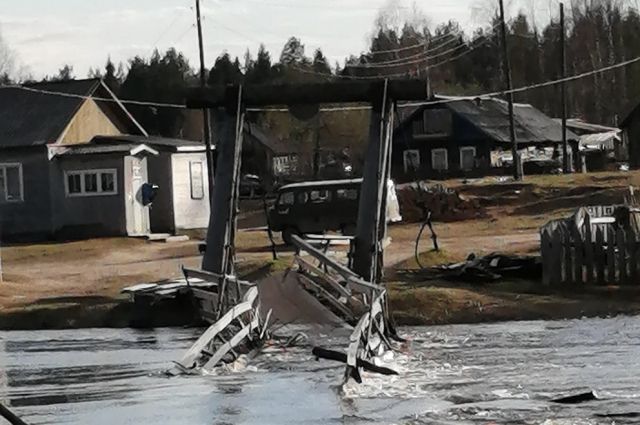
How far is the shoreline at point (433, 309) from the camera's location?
3200cm

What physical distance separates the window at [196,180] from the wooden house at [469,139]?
27406 mm

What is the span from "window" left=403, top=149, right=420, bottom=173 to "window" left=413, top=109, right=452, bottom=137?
4.26 feet

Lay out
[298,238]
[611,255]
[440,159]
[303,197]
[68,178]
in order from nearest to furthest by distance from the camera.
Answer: [298,238] < [611,255] < [303,197] < [68,178] < [440,159]

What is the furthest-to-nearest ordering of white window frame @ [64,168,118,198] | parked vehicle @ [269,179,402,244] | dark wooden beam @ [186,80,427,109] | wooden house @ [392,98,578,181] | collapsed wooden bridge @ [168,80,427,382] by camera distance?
1. wooden house @ [392,98,578,181]
2. white window frame @ [64,168,118,198]
3. parked vehicle @ [269,179,402,244]
4. dark wooden beam @ [186,80,427,109]
5. collapsed wooden bridge @ [168,80,427,382]

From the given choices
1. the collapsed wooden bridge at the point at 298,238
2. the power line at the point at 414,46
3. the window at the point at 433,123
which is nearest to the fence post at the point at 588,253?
the collapsed wooden bridge at the point at 298,238

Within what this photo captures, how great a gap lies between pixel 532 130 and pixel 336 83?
207ft

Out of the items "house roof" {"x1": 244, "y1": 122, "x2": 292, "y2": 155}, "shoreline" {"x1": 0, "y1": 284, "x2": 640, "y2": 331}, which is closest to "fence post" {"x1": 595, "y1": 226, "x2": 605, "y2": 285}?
"shoreline" {"x1": 0, "y1": 284, "x2": 640, "y2": 331}

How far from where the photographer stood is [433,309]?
108ft

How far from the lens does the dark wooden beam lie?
27.9 meters

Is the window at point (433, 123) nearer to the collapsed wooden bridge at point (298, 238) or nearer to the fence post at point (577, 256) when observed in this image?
the fence post at point (577, 256)

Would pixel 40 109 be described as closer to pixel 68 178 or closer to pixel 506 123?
pixel 68 178

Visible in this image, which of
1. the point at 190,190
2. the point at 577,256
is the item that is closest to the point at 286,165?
the point at 190,190

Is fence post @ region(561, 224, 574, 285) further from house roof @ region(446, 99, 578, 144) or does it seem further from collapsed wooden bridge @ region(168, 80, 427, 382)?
house roof @ region(446, 99, 578, 144)

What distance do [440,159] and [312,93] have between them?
65.2 metres
